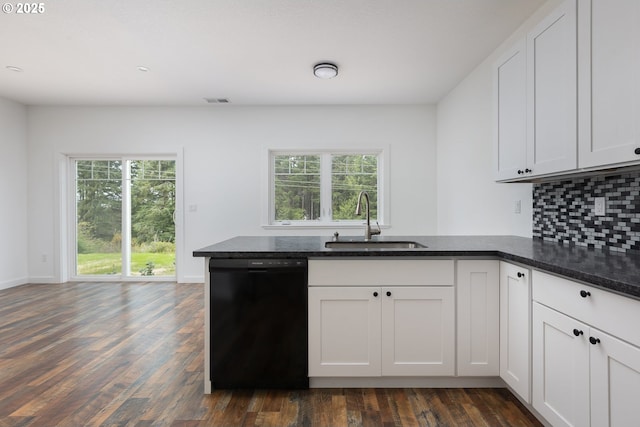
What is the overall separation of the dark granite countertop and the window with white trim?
239 cm

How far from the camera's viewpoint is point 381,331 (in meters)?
2.00

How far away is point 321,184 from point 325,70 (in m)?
1.82

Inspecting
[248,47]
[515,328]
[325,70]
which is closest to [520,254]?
[515,328]

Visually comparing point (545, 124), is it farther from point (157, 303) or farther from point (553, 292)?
point (157, 303)

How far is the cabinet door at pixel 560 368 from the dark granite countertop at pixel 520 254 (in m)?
0.22

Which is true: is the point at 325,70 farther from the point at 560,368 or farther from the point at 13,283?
the point at 13,283

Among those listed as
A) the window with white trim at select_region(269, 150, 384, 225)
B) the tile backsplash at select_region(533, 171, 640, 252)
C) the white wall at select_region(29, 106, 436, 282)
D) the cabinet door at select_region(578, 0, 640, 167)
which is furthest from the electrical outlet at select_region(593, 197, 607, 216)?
the window with white trim at select_region(269, 150, 384, 225)

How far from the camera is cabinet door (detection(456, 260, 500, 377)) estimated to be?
6.55 feet

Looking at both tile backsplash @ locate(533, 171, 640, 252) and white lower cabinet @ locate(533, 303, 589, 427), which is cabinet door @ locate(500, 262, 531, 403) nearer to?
white lower cabinet @ locate(533, 303, 589, 427)

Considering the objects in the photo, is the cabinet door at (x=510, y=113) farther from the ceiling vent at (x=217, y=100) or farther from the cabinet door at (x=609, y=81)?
the ceiling vent at (x=217, y=100)

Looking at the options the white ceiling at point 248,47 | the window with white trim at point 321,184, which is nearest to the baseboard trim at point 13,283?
the white ceiling at point 248,47

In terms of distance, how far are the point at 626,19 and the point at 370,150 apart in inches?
139

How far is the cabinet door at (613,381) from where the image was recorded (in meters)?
1.12

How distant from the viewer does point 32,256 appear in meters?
4.97
